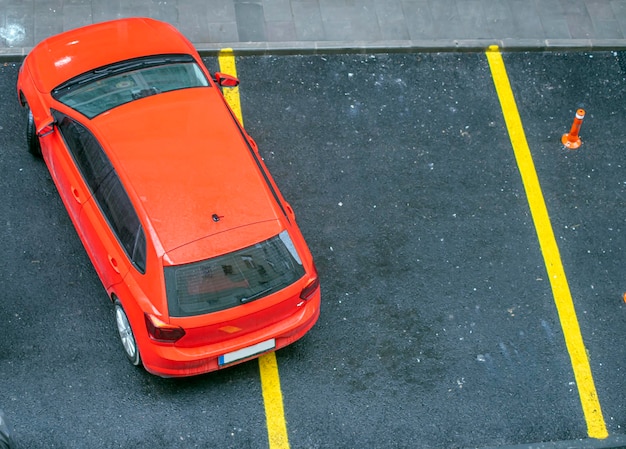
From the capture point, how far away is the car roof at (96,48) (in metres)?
9.17

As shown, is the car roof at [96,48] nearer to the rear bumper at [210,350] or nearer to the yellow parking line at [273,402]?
the rear bumper at [210,350]

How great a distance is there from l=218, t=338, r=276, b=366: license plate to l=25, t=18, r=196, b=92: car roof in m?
3.01

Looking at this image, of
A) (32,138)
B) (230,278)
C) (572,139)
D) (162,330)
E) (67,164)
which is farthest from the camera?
(572,139)

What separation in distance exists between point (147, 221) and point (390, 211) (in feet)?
9.21

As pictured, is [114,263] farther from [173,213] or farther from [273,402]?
[273,402]

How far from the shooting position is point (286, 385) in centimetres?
866

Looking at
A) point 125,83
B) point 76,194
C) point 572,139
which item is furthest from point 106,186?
point 572,139

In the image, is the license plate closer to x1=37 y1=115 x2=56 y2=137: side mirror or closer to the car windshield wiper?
the car windshield wiper

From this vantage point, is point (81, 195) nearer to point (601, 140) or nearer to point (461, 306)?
point (461, 306)

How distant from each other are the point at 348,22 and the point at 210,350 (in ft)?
15.6

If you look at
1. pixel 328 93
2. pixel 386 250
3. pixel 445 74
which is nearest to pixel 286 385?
pixel 386 250

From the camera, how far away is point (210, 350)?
26.6ft

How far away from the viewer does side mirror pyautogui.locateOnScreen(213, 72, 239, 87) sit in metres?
9.62

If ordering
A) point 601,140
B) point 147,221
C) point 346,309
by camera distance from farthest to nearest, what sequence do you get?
1. point 601,140
2. point 346,309
3. point 147,221
